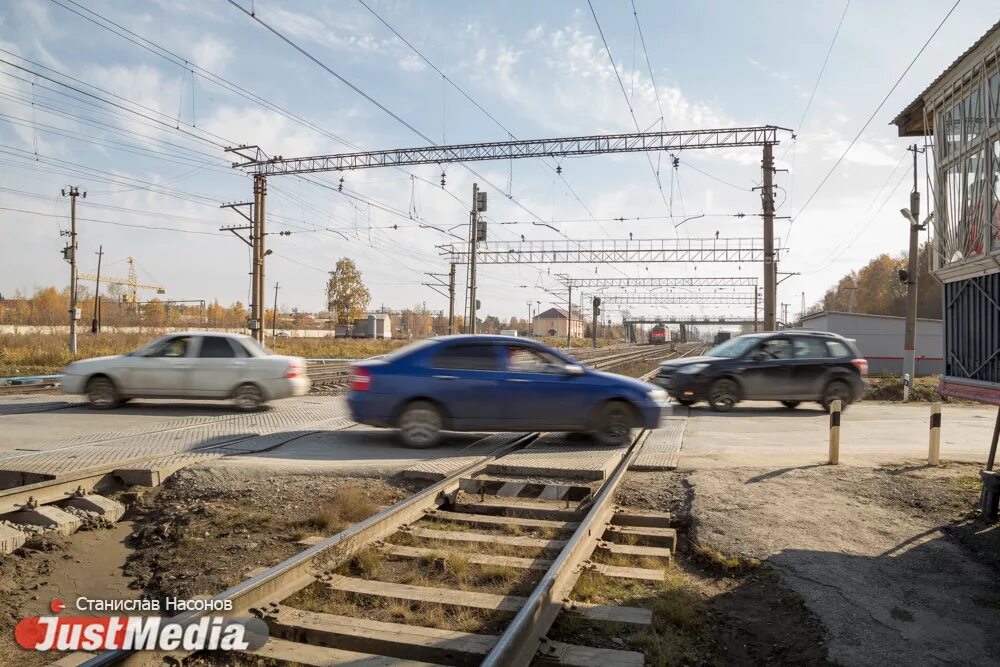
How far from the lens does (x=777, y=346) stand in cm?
1431

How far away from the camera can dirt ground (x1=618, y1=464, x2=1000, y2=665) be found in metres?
3.88

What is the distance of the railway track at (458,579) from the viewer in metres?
3.44

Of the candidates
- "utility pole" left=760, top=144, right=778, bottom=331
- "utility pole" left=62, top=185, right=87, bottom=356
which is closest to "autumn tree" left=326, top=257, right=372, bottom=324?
"utility pole" left=62, top=185, right=87, bottom=356

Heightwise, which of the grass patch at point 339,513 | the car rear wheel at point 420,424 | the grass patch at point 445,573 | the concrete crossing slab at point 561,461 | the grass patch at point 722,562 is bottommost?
the grass patch at point 722,562

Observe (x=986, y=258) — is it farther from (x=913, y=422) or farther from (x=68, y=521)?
(x=68, y=521)

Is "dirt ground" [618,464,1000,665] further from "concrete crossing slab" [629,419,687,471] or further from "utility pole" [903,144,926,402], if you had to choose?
"utility pole" [903,144,926,402]

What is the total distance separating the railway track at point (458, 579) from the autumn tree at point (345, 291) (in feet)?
247

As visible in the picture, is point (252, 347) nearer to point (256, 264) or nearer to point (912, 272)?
point (256, 264)

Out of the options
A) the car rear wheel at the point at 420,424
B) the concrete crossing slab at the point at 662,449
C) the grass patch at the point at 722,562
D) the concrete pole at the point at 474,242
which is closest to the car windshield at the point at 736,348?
the concrete crossing slab at the point at 662,449

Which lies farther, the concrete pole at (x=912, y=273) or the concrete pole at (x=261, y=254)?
the concrete pole at (x=261, y=254)

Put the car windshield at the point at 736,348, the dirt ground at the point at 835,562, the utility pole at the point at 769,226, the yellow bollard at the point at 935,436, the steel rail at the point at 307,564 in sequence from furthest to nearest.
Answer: the utility pole at the point at 769,226 → the car windshield at the point at 736,348 → the yellow bollard at the point at 935,436 → the dirt ground at the point at 835,562 → the steel rail at the point at 307,564

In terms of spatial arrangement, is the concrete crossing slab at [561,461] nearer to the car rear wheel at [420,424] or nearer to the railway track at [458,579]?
the railway track at [458,579]

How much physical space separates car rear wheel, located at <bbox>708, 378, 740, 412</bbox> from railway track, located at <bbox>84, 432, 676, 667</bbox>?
834 cm

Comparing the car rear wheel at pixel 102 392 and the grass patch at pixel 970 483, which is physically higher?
the car rear wheel at pixel 102 392
